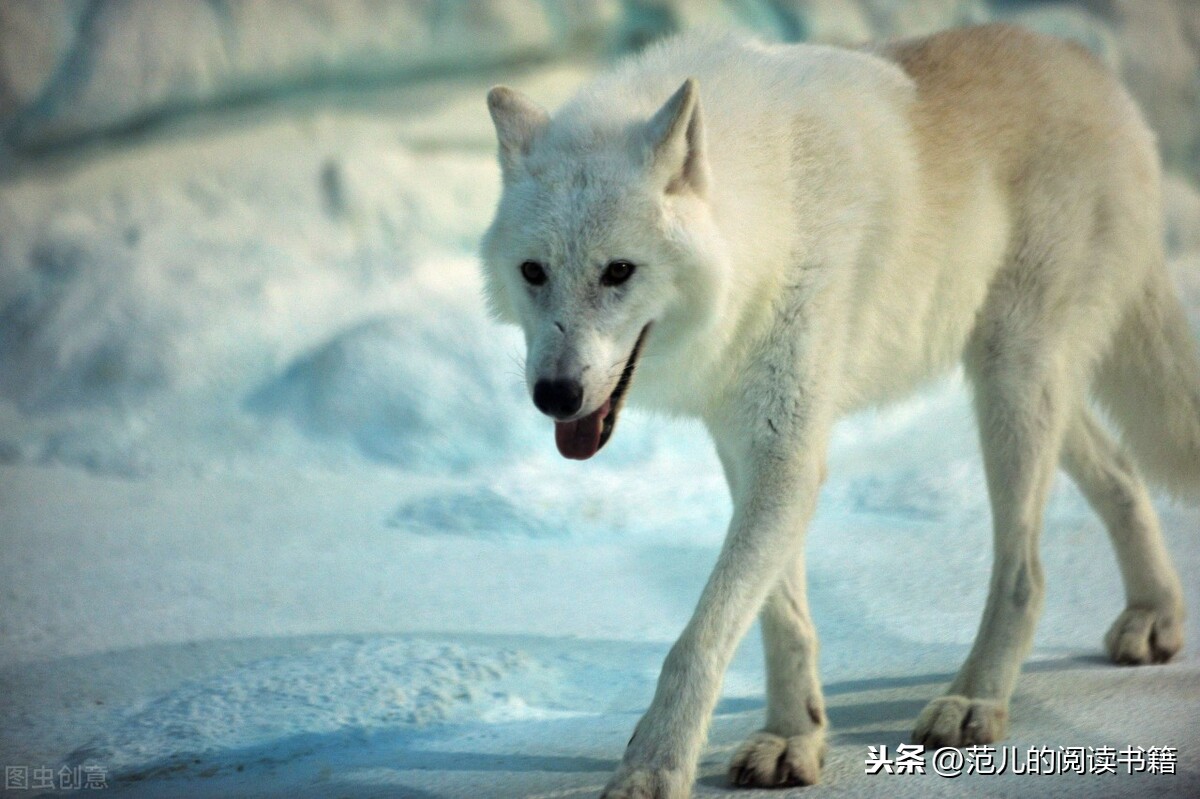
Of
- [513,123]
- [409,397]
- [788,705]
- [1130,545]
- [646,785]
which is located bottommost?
[646,785]

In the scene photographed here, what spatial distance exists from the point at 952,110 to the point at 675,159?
0.95m

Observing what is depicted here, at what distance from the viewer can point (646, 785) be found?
82.9 inches

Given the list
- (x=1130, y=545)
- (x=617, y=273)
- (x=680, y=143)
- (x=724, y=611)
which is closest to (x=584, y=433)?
(x=617, y=273)

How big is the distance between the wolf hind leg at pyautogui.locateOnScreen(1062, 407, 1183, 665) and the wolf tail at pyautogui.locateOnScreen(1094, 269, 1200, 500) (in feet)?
0.26

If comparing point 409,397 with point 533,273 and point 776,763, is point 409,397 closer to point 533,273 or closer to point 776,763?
point 533,273

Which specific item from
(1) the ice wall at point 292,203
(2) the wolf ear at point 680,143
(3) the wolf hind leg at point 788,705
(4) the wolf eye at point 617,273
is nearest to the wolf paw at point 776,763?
(3) the wolf hind leg at point 788,705

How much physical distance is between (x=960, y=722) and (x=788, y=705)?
41 cm

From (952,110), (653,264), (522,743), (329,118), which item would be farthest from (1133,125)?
(329,118)

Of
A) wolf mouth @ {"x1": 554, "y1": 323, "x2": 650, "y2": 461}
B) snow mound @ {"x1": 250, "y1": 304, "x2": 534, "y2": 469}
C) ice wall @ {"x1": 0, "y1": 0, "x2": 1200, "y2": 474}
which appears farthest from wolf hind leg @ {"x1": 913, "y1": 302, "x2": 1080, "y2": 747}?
snow mound @ {"x1": 250, "y1": 304, "x2": 534, "y2": 469}

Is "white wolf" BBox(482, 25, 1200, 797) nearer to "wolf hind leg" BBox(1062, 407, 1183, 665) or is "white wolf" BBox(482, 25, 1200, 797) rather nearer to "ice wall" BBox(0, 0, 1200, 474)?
"wolf hind leg" BBox(1062, 407, 1183, 665)

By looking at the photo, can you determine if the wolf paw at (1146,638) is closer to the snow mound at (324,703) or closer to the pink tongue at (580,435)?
the snow mound at (324,703)

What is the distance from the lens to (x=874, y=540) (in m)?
4.29

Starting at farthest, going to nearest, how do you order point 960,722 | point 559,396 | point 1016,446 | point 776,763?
1. point 1016,446
2. point 960,722
3. point 776,763
4. point 559,396

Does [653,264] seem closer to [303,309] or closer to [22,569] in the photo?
[22,569]
